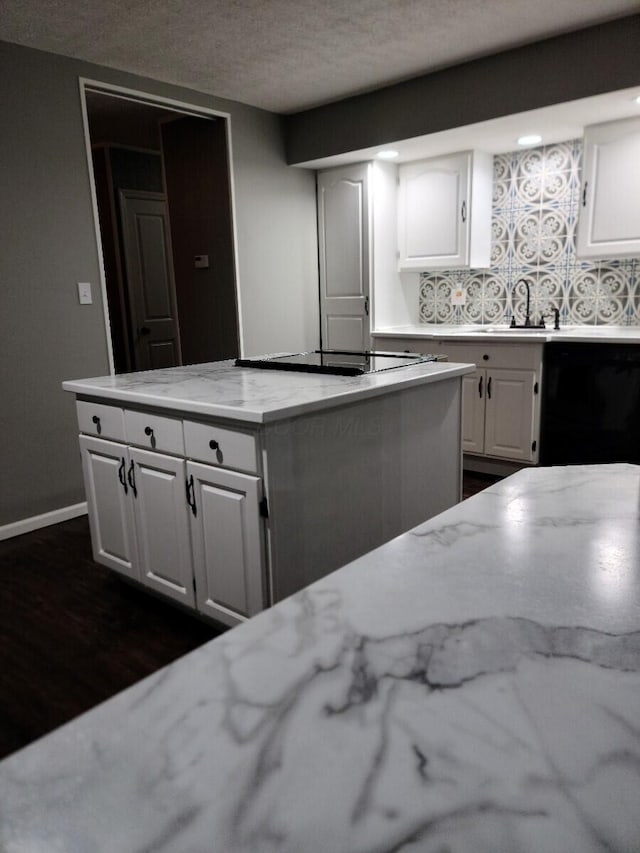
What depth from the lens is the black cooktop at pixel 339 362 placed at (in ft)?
7.38

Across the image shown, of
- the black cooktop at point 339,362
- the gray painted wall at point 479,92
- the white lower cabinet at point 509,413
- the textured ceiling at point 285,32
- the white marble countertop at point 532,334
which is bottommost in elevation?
the white lower cabinet at point 509,413

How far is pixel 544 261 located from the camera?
404cm

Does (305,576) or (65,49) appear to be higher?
(65,49)

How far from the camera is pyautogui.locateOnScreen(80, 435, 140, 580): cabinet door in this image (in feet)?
7.29

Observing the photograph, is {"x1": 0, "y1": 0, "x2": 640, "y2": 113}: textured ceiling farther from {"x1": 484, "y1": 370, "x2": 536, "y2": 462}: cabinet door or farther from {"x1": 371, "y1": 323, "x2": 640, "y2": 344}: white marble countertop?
{"x1": 484, "y1": 370, "x2": 536, "y2": 462}: cabinet door

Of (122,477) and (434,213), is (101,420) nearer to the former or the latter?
(122,477)

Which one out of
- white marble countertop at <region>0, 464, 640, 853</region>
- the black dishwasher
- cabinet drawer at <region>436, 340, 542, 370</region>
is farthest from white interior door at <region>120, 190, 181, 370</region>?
white marble countertop at <region>0, 464, 640, 853</region>

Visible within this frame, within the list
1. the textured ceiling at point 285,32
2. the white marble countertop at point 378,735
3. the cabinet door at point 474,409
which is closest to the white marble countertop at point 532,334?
the cabinet door at point 474,409

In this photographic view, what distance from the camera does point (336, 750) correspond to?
43 cm

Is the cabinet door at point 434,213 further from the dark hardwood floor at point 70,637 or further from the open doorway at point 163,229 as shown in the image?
the dark hardwood floor at point 70,637

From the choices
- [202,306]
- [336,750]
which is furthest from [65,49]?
[336,750]

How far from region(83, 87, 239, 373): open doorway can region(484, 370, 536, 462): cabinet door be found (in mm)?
1747

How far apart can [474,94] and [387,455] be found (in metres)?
2.40

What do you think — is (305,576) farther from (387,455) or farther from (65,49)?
(65,49)
